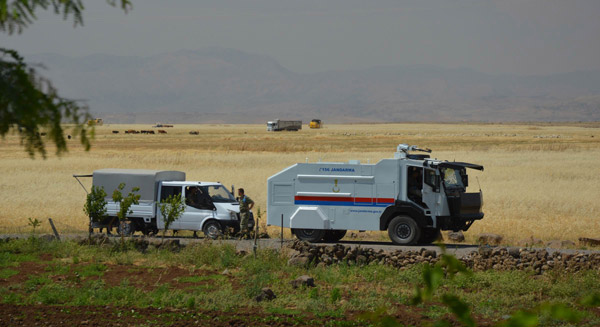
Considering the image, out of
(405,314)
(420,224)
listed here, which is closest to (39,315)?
(405,314)

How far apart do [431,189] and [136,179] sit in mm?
9530

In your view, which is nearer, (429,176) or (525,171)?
(429,176)

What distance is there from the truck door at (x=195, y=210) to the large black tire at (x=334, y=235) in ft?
12.0

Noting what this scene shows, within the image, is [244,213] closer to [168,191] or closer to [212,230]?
[212,230]

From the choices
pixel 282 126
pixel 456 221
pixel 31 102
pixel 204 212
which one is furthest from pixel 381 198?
pixel 282 126

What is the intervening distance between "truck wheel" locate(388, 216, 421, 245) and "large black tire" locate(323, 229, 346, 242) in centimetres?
232

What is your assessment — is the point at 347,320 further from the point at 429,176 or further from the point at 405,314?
the point at 429,176

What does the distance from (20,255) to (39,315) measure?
710cm

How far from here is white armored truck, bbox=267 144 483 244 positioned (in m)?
21.7

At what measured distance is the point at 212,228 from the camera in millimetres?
23484

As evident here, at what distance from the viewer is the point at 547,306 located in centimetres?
331

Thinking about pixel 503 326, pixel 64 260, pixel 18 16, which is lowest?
pixel 64 260

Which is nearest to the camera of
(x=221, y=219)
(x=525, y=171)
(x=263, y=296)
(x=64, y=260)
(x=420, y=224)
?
(x=263, y=296)

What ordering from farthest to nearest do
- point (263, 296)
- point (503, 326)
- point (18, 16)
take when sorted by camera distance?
point (263, 296), point (18, 16), point (503, 326)
